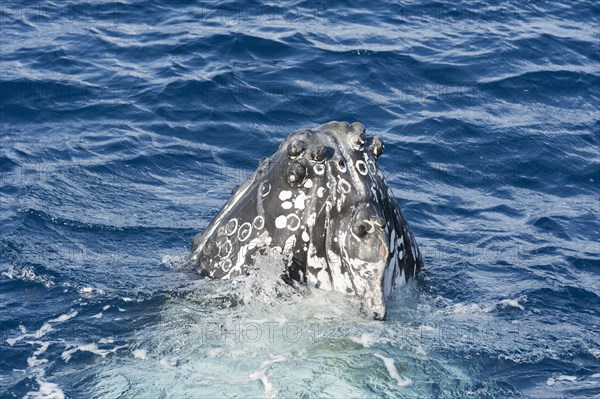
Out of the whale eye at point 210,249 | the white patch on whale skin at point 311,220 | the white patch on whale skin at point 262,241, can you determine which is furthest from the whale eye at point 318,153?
the whale eye at point 210,249

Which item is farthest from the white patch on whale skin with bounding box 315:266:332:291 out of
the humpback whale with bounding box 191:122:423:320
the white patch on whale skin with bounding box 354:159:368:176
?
the white patch on whale skin with bounding box 354:159:368:176

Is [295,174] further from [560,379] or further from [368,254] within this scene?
[560,379]

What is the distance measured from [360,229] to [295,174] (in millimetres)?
891

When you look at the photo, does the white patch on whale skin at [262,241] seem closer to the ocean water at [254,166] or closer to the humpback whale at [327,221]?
the humpback whale at [327,221]

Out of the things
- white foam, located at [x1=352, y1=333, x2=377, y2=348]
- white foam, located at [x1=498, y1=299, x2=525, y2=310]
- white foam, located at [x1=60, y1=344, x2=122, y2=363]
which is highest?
white foam, located at [x1=352, y1=333, x2=377, y2=348]

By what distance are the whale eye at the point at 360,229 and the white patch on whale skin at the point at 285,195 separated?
0.83 m

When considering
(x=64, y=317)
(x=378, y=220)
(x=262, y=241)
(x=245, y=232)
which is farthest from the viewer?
(x=64, y=317)

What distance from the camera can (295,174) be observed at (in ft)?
37.1

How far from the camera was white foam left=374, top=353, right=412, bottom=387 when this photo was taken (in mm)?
10504

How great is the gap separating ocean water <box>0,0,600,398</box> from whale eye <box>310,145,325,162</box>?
50.4 inches

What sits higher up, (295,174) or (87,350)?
(295,174)

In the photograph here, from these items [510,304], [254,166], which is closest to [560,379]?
[510,304]

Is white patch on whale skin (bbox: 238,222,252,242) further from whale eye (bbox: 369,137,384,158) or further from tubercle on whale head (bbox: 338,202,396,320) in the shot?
whale eye (bbox: 369,137,384,158)

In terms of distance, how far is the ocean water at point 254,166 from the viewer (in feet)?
36.3
